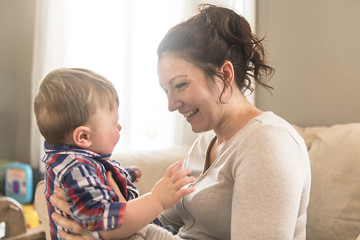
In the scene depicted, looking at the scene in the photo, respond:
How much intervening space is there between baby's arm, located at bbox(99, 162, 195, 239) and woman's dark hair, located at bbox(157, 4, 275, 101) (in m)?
0.35

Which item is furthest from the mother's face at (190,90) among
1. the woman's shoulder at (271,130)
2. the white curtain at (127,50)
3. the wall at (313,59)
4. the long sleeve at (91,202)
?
the white curtain at (127,50)

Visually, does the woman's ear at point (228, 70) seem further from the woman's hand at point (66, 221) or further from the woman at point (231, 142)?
the woman's hand at point (66, 221)

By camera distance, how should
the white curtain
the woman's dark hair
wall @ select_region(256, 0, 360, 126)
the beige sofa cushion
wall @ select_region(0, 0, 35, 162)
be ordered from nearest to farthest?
1. the woman's dark hair
2. the beige sofa cushion
3. wall @ select_region(256, 0, 360, 126)
4. the white curtain
5. wall @ select_region(0, 0, 35, 162)

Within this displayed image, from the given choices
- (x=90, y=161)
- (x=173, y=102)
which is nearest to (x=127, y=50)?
(x=173, y=102)

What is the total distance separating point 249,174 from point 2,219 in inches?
48.1

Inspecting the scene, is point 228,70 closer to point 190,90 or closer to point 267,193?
point 190,90

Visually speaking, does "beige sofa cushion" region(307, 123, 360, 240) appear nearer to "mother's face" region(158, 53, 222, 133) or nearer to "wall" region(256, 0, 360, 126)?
"wall" region(256, 0, 360, 126)

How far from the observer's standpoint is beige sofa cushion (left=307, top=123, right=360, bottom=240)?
137 cm

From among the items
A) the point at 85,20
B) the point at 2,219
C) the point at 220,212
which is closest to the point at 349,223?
the point at 220,212

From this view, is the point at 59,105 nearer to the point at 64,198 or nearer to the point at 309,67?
the point at 64,198

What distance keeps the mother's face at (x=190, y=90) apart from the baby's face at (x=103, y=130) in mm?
215

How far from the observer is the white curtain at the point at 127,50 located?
8.82 ft

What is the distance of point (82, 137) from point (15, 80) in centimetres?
318

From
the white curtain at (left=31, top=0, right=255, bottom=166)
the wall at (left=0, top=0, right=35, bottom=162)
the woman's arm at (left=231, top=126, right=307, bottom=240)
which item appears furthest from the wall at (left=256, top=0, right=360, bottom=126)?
the wall at (left=0, top=0, right=35, bottom=162)
